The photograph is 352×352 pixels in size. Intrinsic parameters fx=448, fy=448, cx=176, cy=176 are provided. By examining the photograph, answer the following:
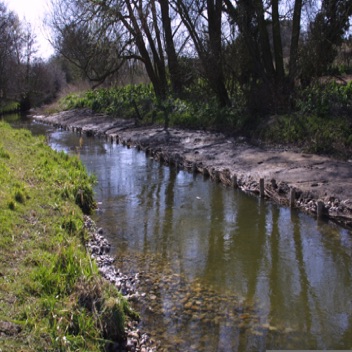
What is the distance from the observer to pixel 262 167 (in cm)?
1330

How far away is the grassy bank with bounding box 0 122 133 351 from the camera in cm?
411

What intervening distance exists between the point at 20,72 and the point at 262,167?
4334cm

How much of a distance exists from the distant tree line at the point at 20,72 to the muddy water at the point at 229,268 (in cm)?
3873

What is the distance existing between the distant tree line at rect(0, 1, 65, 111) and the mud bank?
96.2 ft

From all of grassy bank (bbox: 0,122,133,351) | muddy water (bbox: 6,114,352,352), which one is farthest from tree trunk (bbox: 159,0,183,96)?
grassy bank (bbox: 0,122,133,351)

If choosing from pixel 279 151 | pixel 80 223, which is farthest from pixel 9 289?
pixel 279 151

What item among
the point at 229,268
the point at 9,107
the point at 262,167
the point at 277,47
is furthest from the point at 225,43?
the point at 9,107

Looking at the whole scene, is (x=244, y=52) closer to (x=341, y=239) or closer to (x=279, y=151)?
(x=279, y=151)

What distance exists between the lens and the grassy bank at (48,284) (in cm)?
411

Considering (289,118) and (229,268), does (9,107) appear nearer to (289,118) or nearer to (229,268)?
(289,118)

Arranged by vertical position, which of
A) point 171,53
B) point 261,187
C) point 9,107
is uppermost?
point 171,53

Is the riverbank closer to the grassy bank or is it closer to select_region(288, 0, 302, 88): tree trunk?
the grassy bank

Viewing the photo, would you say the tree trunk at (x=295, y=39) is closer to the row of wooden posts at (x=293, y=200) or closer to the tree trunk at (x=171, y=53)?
the row of wooden posts at (x=293, y=200)

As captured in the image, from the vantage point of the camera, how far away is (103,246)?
8000 millimetres
